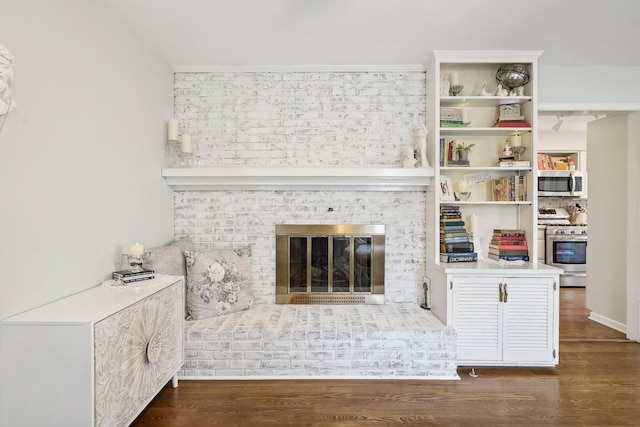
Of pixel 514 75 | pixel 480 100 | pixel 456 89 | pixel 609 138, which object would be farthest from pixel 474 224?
pixel 609 138

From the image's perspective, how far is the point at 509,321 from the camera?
2.69 meters

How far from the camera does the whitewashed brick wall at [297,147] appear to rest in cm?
331

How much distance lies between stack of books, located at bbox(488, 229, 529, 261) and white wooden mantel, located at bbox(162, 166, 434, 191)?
0.80 m

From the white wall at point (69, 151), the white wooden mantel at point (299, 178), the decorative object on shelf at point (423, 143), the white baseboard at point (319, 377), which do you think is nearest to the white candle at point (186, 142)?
the white wooden mantel at point (299, 178)

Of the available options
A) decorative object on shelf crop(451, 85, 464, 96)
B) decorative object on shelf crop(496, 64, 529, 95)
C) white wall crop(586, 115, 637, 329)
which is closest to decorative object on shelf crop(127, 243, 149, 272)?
decorative object on shelf crop(451, 85, 464, 96)

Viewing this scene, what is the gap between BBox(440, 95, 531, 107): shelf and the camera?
9.96 ft

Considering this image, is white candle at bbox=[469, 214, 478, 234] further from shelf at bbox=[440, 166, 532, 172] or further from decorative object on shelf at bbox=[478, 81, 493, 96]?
decorative object on shelf at bbox=[478, 81, 493, 96]

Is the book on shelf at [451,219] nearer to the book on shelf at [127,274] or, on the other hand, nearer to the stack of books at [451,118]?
the stack of books at [451,118]

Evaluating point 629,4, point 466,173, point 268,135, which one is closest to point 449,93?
point 466,173

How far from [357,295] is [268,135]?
67.1 inches

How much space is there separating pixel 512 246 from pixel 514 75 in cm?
145

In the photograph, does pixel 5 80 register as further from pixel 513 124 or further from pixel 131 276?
pixel 513 124

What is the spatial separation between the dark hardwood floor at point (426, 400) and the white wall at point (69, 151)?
1035 mm

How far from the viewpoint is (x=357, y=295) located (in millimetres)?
3348
